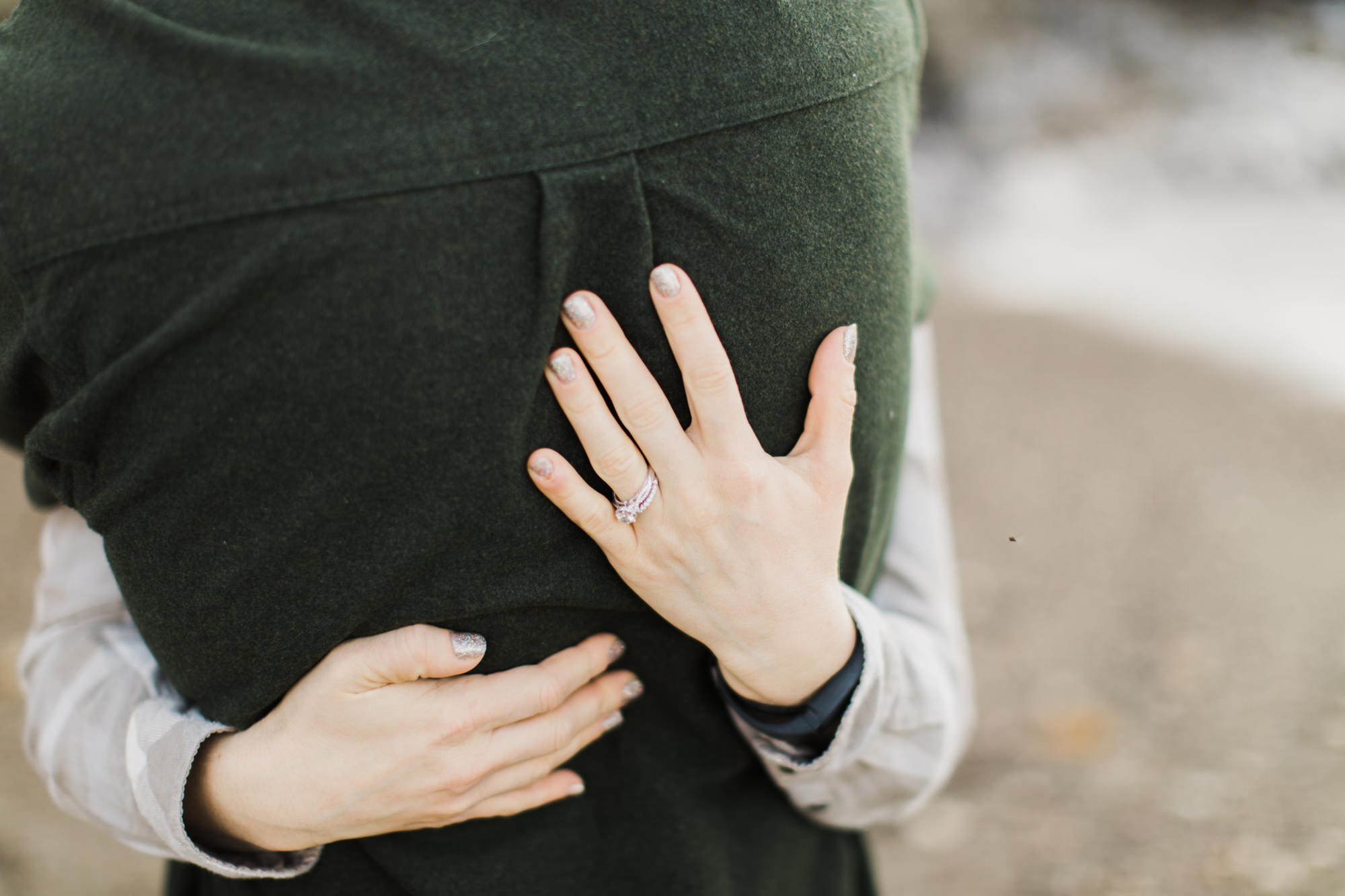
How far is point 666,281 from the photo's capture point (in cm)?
81

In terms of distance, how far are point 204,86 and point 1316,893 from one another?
278cm

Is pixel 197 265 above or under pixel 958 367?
above

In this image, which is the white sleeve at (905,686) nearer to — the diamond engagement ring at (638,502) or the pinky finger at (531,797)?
the pinky finger at (531,797)

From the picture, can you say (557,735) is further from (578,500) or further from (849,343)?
(849,343)

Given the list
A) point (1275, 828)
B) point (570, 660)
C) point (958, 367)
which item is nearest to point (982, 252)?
point (958, 367)

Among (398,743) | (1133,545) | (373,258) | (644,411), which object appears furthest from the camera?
(1133,545)

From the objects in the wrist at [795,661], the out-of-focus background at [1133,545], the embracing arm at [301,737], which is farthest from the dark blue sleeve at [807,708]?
the out-of-focus background at [1133,545]

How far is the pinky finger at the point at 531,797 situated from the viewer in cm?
104

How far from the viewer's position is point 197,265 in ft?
2.43

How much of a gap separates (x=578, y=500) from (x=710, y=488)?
→ 0.43ft

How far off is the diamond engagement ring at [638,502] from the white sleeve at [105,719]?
0.52 m

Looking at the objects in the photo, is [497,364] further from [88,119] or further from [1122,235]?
[1122,235]

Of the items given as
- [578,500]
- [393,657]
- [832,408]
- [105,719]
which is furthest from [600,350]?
[105,719]

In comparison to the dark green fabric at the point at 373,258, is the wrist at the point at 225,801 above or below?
below
